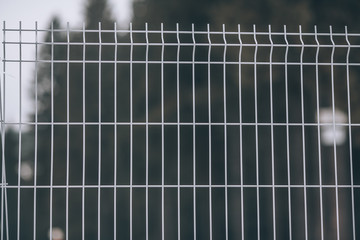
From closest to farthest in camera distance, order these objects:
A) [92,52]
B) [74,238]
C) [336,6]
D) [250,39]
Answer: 1. [250,39]
2. [336,6]
3. [74,238]
4. [92,52]

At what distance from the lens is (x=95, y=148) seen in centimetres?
1762

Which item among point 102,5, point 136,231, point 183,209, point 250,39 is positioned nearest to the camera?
point 250,39

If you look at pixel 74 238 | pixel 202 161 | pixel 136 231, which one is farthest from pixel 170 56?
pixel 74 238

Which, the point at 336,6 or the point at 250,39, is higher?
the point at 336,6

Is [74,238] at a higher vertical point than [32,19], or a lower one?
lower

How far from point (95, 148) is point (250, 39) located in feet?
24.1

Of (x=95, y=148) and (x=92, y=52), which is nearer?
(x=95, y=148)

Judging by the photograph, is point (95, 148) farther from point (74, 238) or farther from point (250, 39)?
point (250, 39)

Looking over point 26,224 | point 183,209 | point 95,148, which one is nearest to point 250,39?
point 183,209

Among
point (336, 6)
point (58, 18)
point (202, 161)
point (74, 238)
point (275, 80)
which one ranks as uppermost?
point (58, 18)

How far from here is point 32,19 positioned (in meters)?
15.9

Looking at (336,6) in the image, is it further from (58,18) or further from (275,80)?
(58,18)

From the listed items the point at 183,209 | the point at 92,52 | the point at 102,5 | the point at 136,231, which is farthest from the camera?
the point at 102,5

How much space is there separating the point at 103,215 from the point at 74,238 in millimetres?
1032
